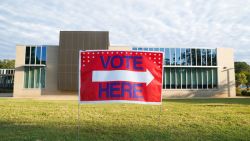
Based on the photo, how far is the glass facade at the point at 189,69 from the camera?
1281 inches

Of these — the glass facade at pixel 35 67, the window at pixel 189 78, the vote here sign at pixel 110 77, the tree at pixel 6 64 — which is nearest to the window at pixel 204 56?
the window at pixel 189 78

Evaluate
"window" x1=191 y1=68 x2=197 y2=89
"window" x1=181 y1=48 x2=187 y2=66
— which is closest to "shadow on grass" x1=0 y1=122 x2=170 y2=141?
"window" x1=181 y1=48 x2=187 y2=66

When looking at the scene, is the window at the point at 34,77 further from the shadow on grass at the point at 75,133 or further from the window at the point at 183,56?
the shadow on grass at the point at 75,133

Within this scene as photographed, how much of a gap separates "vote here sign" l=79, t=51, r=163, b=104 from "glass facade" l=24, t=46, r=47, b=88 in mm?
27246

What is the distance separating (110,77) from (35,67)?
2799 cm

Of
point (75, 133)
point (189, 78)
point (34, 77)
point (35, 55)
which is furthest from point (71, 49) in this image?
point (75, 133)

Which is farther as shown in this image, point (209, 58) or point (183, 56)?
point (209, 58)

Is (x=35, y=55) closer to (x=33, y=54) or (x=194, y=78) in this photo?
(x=33, y=54)

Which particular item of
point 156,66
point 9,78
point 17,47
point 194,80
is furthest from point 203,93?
point 9,78

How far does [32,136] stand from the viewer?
5715 millimetres

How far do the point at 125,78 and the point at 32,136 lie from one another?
2.56 meters

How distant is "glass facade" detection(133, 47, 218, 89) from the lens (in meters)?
32.5

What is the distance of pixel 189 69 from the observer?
3294cm

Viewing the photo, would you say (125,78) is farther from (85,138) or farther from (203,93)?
(203,93)
